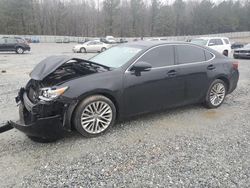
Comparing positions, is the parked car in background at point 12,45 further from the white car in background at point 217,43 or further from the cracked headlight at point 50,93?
the cracked headlight at point 50,93

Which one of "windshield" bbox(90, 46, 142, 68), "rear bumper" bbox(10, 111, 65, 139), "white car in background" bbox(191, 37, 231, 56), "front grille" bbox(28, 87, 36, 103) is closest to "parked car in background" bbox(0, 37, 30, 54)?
"white car in background" bbox(191, 37, 231, 56)

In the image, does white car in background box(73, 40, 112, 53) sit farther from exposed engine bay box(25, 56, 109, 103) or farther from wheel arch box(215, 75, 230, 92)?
exposed engine bay box(25, 56, 109, 103)

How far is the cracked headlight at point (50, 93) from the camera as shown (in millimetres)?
3488

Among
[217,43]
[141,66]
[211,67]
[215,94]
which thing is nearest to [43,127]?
[141,66]

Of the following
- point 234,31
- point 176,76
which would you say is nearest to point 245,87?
point 176,76

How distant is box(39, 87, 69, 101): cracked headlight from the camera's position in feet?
11.4

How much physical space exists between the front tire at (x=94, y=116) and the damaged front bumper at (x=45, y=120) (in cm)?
17

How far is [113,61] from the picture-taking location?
454 centimetres

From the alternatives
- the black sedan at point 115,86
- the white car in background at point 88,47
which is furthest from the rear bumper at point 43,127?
the white car in background at point 88,47

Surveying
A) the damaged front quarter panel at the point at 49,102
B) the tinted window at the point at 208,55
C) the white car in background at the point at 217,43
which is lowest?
the damaged front quarter panel at the point at 49,102

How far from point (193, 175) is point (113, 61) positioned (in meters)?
2.47

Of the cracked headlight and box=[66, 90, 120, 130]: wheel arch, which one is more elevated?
the cracked headlight

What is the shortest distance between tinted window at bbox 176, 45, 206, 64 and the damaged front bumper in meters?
2.40

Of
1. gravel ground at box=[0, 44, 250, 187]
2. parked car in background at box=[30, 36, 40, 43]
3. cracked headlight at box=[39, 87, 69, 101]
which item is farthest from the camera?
parked car in background at box=[30, 36, 40, 43]
